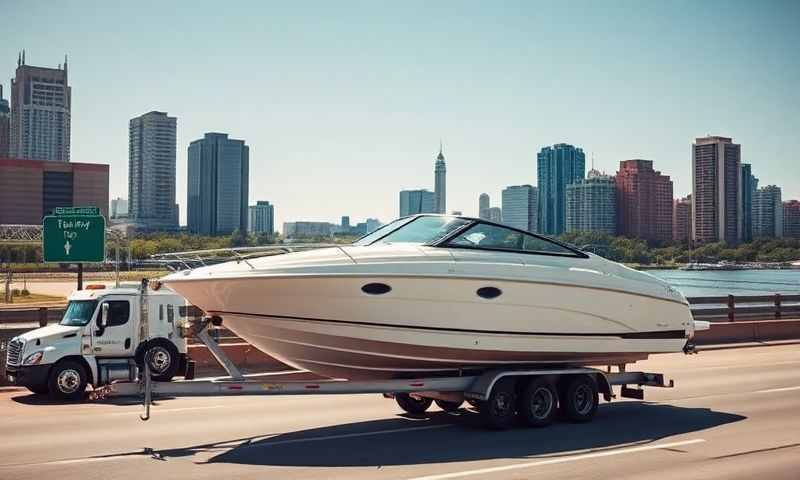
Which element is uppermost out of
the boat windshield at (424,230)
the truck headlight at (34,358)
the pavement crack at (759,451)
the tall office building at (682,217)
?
the tall office building at (682,217)

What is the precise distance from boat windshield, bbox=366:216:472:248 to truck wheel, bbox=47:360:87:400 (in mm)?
6233

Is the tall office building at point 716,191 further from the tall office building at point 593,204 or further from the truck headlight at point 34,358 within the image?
the truck headlight at point 34,358

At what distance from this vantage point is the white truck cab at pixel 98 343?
13.8 m

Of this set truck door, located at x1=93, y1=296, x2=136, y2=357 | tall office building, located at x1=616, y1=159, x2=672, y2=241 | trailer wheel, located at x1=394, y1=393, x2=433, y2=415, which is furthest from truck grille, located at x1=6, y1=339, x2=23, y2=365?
tall office building, located at x1=616, y1=159, x2=672, y2=241

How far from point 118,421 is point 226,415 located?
1610 millimetres

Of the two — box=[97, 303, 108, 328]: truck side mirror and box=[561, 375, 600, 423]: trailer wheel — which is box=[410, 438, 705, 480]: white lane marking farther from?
box=[97, 303, 108, 328]: truck side mirror

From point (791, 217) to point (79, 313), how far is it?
119923mm

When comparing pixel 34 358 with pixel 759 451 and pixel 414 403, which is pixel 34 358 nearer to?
pixel 414 403

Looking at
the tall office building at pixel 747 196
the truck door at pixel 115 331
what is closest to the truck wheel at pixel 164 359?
the truck door at pixel 115 331

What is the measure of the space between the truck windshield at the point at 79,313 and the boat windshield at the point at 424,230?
20.3ft

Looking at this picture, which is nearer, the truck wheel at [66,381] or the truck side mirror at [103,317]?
the truck wheel at [66,381]

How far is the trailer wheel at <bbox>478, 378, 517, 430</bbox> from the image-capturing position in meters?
11.0

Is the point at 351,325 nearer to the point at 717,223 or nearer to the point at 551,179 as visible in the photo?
the point at 717,223

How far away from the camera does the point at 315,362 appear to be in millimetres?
10859
